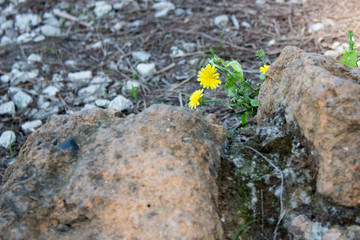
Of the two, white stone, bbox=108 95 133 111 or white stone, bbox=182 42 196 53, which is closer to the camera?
white stone, bbox=108 95 133 111

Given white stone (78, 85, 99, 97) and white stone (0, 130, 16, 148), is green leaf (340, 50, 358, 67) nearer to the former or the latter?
white stone (78, 85, 99, 97)

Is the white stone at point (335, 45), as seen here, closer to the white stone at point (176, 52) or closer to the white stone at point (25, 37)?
the white stone at point (176, 52)

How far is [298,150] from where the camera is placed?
185 centimetres

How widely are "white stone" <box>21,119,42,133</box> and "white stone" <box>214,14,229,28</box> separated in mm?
2452

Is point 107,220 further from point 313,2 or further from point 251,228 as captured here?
point 313,2

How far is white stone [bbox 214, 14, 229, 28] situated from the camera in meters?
4.60

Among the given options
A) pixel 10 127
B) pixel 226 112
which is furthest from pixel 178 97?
pixel 10 127

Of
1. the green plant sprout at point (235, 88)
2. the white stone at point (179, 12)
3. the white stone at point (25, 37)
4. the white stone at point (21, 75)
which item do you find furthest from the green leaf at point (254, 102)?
the white stone at point (25, 37)

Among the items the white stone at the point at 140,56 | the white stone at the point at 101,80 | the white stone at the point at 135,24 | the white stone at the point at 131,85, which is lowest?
the white stone at the point at 131,85

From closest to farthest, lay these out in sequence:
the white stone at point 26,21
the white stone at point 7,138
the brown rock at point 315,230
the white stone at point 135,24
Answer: the brown rock at point 315,230 < the white stone at point 7,138 < the white stone at point 135,24 < the white stone at point 26,21

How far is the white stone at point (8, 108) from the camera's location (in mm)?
3832

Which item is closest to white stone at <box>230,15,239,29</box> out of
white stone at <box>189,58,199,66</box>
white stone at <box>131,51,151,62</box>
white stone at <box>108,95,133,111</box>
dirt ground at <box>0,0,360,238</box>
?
dirt ground at <box>0,0,360,238</box>

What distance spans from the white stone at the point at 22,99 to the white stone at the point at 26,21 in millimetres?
1422

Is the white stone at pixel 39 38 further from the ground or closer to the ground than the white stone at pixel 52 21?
closer to the ground
